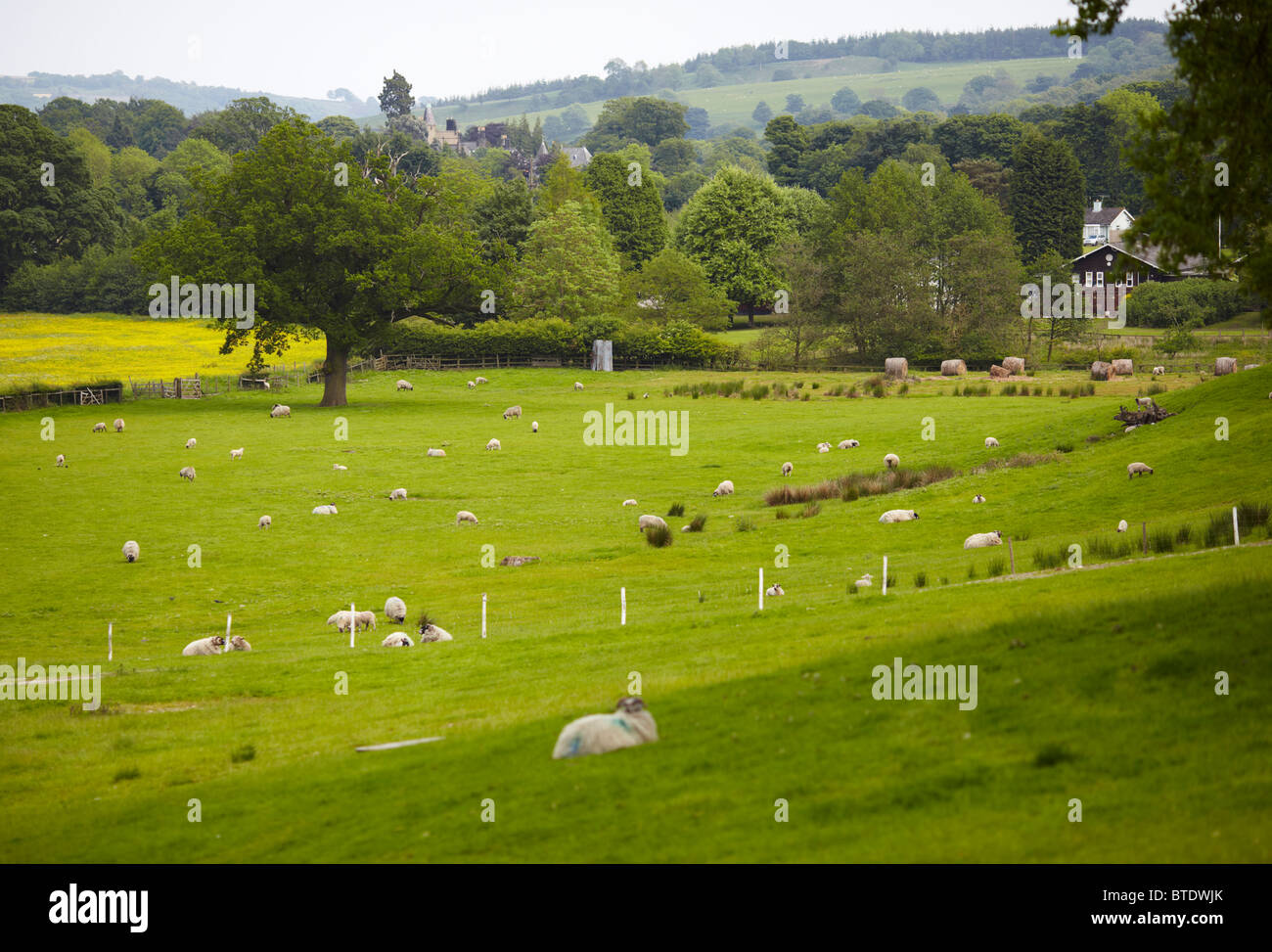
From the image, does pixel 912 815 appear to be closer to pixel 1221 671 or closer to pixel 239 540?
pixel 1221 671

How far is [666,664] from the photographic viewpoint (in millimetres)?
21266

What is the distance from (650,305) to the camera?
4678 inches

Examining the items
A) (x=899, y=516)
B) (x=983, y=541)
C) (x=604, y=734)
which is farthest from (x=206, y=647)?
(x=899, y=516)

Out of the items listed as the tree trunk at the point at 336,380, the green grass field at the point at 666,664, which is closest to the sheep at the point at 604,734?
the green grass field at the point at 666,664

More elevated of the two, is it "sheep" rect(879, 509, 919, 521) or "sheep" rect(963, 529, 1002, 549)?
"sheep" rect(879, 509, 919, 521)

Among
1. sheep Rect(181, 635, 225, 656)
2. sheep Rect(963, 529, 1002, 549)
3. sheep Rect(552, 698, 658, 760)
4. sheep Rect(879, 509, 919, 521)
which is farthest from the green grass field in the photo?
sheep Rect(181, 635, 225, 656)

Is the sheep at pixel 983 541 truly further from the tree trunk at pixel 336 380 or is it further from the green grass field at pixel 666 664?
the tree trunk at pixel 336 380

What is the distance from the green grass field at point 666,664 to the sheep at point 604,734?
→ 1.04 ft

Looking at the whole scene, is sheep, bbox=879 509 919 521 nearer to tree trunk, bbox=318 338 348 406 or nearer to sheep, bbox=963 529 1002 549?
sheep, bbox=963 529 1002 549

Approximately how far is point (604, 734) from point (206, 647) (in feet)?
51.5

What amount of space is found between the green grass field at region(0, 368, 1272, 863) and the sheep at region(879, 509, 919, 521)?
430 mm

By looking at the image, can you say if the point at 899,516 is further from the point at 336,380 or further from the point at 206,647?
the point at 336,380

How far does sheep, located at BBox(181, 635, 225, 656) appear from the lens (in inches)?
1085

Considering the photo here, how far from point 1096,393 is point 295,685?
60.4 meters
